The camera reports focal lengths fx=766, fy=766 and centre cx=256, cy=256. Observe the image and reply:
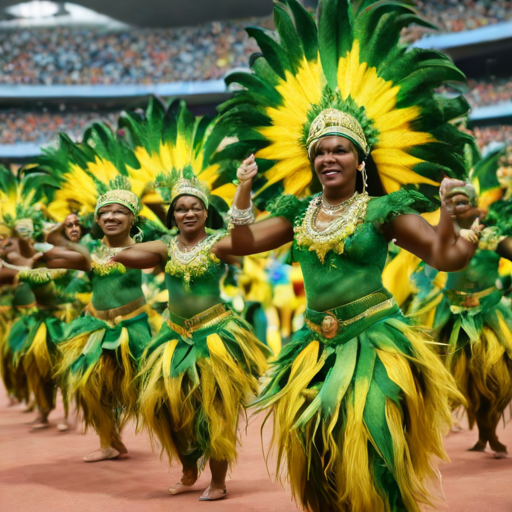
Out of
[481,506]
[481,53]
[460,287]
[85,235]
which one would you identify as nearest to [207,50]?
[481,53]

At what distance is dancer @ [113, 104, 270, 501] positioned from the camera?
4398 mm

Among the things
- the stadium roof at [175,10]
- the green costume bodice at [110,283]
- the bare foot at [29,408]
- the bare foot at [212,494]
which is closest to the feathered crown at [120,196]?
the green costume bodice at [110,283]

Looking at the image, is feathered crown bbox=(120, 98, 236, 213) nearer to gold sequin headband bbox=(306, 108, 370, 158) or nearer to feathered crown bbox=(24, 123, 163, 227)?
feathered crown bbox=(24, 123, 163, 227)

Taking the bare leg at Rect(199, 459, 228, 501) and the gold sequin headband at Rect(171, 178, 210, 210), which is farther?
the gold sequin headband at Rect(171, 178, 210, 210)

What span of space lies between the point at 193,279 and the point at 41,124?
23.7 m

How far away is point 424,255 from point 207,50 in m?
25.3

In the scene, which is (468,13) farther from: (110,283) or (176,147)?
(110,283)

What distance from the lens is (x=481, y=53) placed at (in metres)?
21.4

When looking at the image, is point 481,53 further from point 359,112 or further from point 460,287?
point 359,112

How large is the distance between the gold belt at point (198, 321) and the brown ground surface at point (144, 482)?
0.98 m

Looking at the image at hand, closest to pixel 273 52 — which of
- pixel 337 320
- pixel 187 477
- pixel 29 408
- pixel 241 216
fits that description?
pixel 241 216

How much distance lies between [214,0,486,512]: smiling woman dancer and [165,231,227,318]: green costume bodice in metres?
1.06

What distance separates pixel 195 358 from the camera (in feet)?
14.7

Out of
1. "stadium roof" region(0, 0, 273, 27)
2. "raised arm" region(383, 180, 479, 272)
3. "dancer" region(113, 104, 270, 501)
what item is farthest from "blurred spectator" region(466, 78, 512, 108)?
"raised arm" region(383, 180, 479, 272)
